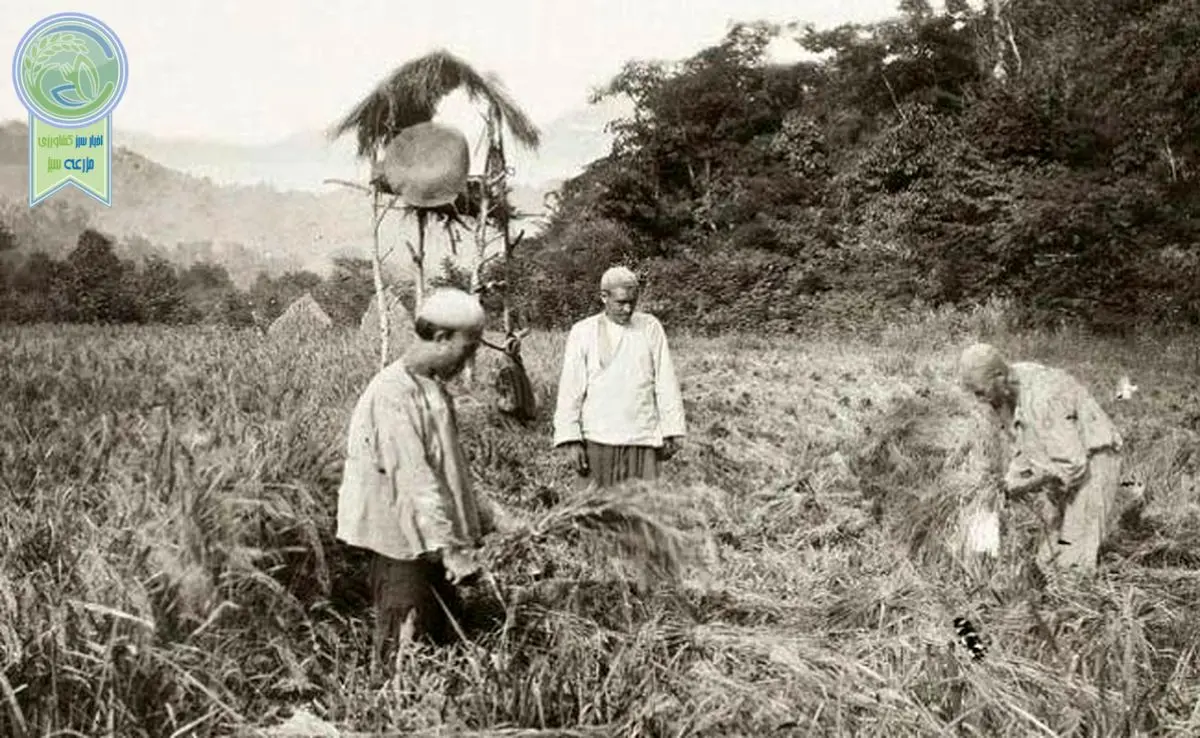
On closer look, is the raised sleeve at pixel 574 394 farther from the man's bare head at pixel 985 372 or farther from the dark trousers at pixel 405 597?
the man's bare head at pixel 985 372

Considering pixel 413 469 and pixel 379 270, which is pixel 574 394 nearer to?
pixel 413 469

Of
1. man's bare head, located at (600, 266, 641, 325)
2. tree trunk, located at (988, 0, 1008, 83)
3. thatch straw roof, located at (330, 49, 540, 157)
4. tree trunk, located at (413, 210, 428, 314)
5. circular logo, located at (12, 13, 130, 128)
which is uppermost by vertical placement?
tree trunk, located at (988, 0, 1008, 83)

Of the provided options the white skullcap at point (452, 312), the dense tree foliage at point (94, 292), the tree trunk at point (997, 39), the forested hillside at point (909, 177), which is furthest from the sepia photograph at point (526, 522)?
the tree trunk at point (997, 39)

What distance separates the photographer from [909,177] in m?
21.8

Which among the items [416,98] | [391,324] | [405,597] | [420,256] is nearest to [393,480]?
[405,597]

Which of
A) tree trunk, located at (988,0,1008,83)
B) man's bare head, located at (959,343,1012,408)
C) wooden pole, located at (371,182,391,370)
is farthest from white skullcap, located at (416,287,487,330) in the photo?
tree trunk, located at (988,0,1008,83)

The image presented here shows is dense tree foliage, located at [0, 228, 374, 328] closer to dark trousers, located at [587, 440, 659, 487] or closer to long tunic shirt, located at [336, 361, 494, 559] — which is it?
dark trousers, located at [587, 440, 659, 487]

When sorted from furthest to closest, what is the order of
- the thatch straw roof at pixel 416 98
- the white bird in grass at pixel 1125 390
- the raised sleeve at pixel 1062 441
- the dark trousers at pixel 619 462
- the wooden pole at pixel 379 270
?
the white bird in grass at pixel 1125 390 → the thatch straw roof at pixel 416 98 → the wooden pole at pixel 379 270 → the dark trousers at pixel 619 462 → the raised sleeve at pixel 1062 441

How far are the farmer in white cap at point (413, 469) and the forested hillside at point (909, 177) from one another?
13.7 m

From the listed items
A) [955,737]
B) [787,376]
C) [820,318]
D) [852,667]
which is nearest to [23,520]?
[852,667]

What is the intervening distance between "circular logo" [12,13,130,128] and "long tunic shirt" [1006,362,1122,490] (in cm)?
393

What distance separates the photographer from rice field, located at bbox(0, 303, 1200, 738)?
7.85 feet

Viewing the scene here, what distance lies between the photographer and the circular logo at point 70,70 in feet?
14.3

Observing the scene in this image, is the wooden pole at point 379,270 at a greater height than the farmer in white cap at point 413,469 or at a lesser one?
greater
